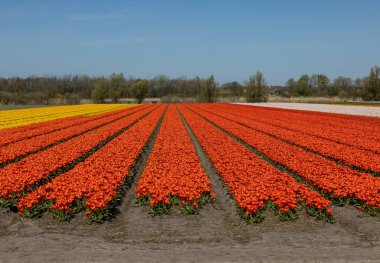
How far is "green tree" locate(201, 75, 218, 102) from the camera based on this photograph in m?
109

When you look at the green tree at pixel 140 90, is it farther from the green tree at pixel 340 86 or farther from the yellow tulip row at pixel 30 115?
the green tree at pixel 340 86


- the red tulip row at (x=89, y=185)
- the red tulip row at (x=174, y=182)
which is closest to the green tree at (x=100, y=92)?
the red tulip row at (x=89, y=185)

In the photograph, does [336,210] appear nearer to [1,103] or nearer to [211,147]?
[211,147]

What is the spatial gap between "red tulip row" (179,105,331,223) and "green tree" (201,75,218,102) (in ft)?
307

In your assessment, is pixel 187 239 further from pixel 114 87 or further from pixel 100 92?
pixel 114 87

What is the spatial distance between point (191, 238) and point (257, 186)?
306 centimetres

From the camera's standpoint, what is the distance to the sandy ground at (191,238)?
7.37m

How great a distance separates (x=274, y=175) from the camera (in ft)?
39.7

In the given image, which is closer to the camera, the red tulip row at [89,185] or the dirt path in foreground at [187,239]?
the dirt path in foreground at [187,239]

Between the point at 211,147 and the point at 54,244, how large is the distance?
36.2 ft

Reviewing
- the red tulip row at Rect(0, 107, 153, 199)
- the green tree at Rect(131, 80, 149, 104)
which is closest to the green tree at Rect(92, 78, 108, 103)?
the green tree at Rect(131, 80, 149, 104)

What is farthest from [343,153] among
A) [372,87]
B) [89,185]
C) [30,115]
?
[372,87]

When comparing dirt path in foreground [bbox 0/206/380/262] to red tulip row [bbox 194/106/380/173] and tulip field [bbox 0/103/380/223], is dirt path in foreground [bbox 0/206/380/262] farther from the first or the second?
red tulip row [bbox 194/106/380/173]

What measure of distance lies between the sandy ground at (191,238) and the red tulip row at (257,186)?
1.24 feet
